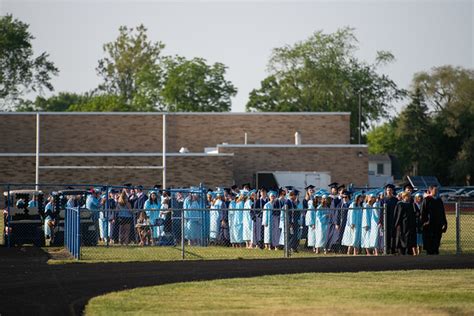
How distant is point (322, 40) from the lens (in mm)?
96125

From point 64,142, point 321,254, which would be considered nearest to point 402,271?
point 321,254

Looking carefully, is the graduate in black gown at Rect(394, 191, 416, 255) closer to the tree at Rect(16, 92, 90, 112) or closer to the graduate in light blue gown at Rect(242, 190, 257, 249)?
the graduate in light blue gown at Rect(242, 190, 257, 249)

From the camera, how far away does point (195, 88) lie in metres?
103

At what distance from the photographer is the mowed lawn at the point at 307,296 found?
17266 millimetres

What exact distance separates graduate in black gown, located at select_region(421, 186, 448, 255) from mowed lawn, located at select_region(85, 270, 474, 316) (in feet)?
19.8

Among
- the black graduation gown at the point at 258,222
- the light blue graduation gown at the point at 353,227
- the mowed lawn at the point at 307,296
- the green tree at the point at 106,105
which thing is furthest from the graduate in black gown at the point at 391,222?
the green tree at the point at 106,105

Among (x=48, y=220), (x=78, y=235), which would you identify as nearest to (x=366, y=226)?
(x=78, y=235)

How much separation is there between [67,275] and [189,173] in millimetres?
39994

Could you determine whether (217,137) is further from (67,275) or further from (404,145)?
(67,275)

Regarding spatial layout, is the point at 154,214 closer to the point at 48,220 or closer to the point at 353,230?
the point at 48,220

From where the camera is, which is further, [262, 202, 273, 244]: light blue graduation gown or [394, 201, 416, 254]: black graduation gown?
[262, 202, 273, 244]: light blue graduation gown

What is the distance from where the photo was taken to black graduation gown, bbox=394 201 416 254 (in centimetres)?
2888

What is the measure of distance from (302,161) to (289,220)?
3525cm

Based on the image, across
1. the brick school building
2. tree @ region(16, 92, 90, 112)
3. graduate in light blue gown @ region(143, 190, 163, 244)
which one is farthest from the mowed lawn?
tree @ region(16, 92, 90, 112)
